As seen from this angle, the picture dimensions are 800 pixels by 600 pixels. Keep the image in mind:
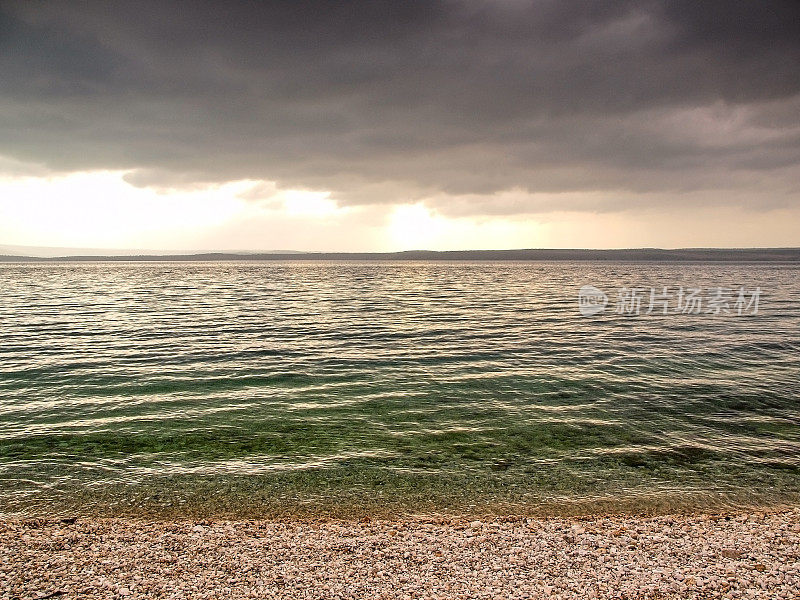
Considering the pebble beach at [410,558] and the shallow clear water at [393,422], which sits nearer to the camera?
the pebble beach at [410,558]

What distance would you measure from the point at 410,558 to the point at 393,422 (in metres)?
6.84

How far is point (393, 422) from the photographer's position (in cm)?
1397

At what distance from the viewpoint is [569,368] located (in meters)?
20.6

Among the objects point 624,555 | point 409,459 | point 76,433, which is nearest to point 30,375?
point 76,433

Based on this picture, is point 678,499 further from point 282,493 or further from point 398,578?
point 282,493

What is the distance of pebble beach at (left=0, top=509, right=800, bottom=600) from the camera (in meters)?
6.38

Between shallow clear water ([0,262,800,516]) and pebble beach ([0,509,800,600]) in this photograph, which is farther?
shallow clear water ([0,262,800,516])

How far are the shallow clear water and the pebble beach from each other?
31.5 inches

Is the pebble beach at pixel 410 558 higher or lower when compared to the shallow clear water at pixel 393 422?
higher

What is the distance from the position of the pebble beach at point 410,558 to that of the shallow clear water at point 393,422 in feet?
2.63

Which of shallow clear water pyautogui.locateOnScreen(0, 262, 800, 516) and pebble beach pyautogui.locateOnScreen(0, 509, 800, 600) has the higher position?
pebble beach pyautogui.locateOnScreen(0, 509, 800, 600)

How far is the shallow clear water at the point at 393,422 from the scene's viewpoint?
9578 mm

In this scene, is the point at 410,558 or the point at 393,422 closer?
the point at 410,558

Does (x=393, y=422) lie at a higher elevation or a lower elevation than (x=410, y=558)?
lower
